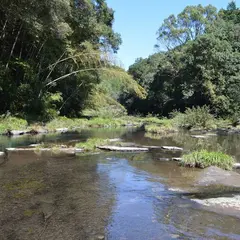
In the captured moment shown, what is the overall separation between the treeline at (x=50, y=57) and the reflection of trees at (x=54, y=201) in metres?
13.0

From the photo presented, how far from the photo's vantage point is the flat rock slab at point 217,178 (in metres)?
9.59

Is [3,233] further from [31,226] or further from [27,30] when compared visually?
[27,30]

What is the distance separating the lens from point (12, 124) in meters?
22.9

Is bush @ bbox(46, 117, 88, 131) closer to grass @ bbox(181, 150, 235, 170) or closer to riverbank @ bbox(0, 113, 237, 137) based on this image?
riverbank @ bbox(0, 113, 237, 137)

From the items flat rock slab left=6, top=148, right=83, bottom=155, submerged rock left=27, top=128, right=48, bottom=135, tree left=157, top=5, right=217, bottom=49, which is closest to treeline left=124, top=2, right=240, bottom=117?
tree left=157, top=5, right=217, bottom=49

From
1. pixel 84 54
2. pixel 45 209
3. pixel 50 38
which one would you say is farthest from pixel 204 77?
pixel 45 209

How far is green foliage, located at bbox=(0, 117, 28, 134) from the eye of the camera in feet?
72.6

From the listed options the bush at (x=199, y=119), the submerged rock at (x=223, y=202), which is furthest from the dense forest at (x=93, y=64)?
the submerged rock at (x=223, y=202)

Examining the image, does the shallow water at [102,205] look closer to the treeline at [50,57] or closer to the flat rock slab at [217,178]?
the flat rock slab at [217,178]

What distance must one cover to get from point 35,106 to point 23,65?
127 inches

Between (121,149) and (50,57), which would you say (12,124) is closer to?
(50,57)

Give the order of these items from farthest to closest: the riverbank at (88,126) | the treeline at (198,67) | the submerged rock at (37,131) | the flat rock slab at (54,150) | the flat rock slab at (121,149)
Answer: the treeline at (198,67) → the submerged rock at (37,131) → the riverbank at (88,126) → the flat rock slab at (121,149) → the flat rock slab at (54,150)

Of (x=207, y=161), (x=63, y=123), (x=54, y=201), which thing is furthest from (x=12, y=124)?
(x=54, y=201)

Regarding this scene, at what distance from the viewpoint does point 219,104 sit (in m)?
42.8
